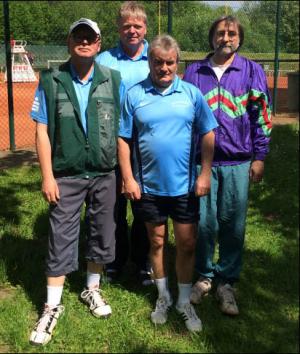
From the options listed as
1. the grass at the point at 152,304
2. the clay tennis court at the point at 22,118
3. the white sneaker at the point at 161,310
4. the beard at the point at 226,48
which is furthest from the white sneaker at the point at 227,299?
the clay tennis court at the point at 22,118

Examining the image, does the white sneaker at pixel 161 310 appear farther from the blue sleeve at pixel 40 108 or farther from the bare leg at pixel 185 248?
the blue sleeve at pixel 40 108

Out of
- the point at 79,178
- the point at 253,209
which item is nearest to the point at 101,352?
the point at 79,178

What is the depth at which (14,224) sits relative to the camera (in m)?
4.79

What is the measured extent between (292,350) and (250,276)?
1.21m

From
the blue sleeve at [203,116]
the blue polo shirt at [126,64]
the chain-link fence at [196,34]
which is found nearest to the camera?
the blue sleeve at [203,116]

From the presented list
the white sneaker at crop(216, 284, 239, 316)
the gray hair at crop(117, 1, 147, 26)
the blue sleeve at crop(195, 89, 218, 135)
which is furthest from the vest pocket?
the white sneaker at crop(216, 284, 239, 316)

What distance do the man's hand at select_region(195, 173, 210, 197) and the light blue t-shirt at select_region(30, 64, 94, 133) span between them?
27.0 inches

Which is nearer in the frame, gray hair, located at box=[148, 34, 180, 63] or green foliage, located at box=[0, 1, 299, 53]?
gray hair, located at box=[148, 34, 180, 63]

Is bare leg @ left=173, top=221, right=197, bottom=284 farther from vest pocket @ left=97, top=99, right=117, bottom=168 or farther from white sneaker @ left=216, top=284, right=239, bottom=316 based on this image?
vest pocket @ left=97, top=99, right=117, bottom=168

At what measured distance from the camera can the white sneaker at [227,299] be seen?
10.9 feet

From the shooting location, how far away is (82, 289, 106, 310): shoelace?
11.0ft

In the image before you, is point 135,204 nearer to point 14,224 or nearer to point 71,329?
point 71,329

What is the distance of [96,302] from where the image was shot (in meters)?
3.37

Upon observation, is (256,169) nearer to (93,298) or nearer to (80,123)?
(80,123)
